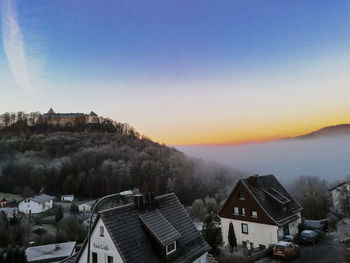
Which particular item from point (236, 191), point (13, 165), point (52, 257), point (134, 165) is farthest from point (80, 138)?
point (236, 191)

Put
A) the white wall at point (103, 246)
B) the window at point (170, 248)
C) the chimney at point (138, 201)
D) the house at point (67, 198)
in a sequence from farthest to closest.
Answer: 1. the house at point (67, 198)
2. the chimney at point (138, 201)
3. the window at point (170, 248)
4. the white wall at point (103, 246)

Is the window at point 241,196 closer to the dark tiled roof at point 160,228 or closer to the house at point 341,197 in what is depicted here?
the dark tiled roof at point 160,228

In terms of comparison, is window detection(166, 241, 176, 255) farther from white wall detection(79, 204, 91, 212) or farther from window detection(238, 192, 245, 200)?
white wall detection(79, 204, 91, 212)

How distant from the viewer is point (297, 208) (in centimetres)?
3100

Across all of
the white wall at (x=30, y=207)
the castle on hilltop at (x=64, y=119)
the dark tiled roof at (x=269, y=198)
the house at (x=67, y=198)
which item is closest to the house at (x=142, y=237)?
the dark tiled roof at (x=269, y=198)

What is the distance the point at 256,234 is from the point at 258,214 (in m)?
2.20

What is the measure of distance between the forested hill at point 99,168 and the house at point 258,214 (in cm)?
6699

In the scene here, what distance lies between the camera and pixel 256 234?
27.4 m

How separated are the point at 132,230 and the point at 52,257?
34.1 m

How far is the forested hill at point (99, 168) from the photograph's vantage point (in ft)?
388

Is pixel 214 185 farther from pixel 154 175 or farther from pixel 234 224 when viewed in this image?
pixel 234 224

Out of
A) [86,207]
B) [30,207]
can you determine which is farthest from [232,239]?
[30,207]

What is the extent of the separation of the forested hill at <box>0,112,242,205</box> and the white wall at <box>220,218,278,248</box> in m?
68.0

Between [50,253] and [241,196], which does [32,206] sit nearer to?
[50,253]
